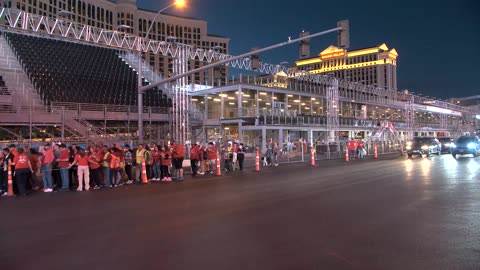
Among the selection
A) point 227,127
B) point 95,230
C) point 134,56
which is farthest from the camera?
point 134,56

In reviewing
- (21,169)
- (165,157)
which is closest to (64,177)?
(21,169)

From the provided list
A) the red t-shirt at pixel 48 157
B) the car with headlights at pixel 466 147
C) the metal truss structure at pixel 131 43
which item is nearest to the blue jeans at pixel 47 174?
the red t-shirt at pixel 48 157

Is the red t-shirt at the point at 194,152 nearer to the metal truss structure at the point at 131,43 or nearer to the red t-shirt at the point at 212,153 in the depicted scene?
the red t-shirt at the point at 212,153

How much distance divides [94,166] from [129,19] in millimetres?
106580

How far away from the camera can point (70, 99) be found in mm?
35375

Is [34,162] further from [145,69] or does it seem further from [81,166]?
[145,69]

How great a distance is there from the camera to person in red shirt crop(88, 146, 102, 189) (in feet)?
53.7

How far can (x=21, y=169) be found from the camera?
Answer: 1463cm

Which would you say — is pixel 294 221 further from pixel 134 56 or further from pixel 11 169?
pixel 134 56

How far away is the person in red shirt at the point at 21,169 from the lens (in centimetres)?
1462

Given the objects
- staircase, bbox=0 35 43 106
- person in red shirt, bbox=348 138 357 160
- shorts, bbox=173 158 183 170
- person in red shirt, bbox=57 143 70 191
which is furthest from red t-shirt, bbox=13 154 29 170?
person in red shirt, bbox=348 138 357 160

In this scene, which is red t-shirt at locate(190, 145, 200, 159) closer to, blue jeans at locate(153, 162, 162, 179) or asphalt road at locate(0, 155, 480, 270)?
blue jeans at locate(153, 162, 162, 179)

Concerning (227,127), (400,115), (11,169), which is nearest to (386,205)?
(11,169)

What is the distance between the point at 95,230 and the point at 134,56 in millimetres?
48054
